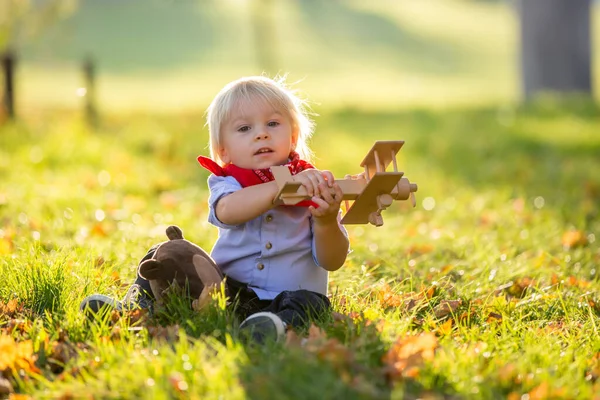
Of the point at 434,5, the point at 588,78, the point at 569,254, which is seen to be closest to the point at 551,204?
the point at 569,254

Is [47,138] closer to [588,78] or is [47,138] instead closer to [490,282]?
[490,282]

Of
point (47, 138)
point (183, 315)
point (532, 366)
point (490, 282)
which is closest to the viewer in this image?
point (532, 366)

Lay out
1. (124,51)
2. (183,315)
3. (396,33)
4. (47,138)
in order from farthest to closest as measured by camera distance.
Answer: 1. (396,33)
2. (124,51)
3. (47,138)
4. (183,315)

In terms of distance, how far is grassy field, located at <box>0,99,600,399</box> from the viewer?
107 inches

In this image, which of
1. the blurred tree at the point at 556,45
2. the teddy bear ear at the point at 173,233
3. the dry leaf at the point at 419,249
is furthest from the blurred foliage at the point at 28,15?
the teddy bear ear at the point at 173,233

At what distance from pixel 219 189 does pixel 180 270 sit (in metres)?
0.40

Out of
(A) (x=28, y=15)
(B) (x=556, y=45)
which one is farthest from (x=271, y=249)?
(B) (x=556, y=45)

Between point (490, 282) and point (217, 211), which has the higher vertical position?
point (217, 211)

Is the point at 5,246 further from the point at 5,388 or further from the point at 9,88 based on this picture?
the point at 9,88

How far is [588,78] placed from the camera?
17344 mm

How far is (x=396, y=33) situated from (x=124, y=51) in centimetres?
1551

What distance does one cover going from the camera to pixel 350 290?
12.7 feet

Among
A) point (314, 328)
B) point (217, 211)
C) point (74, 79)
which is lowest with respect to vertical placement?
point (74, 79)

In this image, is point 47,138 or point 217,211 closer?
point 217,211
